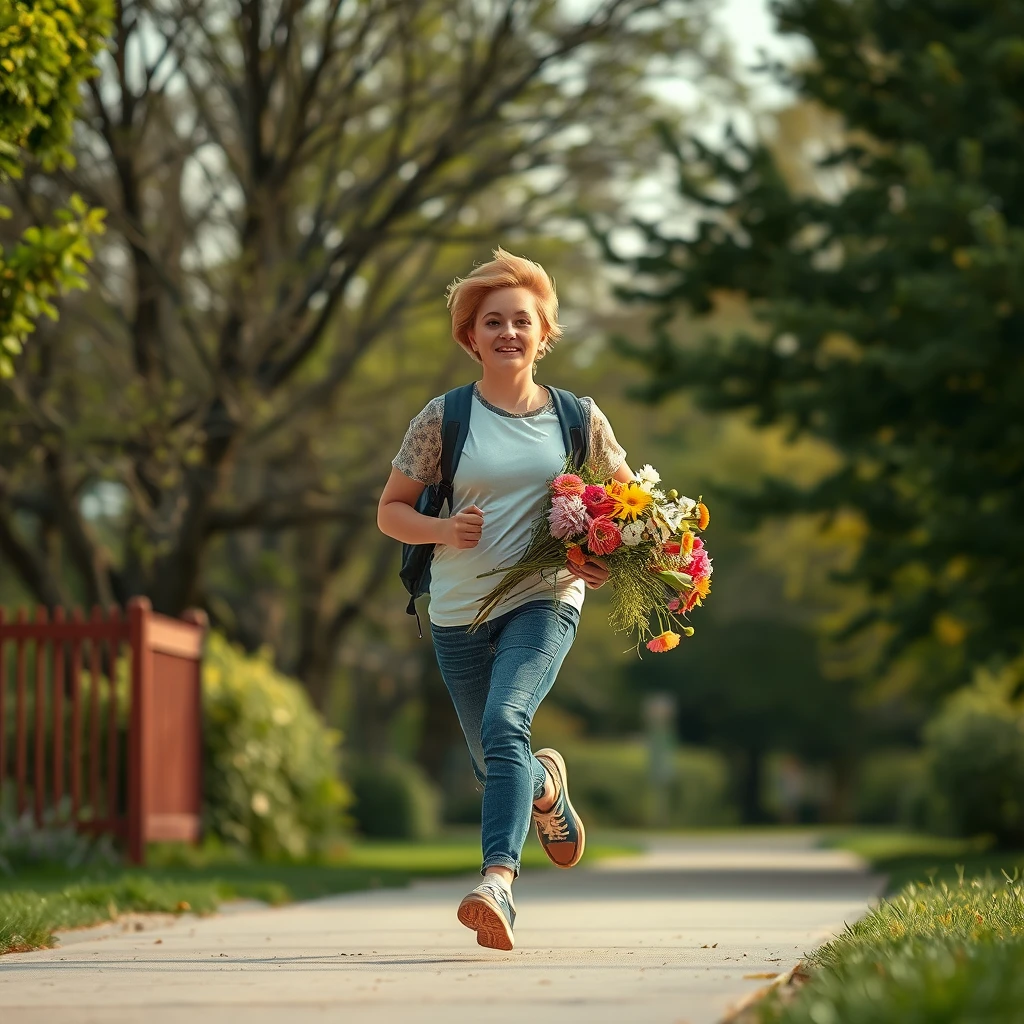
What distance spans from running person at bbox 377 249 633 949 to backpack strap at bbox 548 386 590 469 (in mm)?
29

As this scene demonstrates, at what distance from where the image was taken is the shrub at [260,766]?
1403 cm

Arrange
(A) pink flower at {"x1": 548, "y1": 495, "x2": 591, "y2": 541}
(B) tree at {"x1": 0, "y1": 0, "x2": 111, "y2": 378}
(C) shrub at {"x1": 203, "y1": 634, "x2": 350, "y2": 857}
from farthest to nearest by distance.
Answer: (C) shrub at {"x1": 203, "y1": 634, "x2": 350, "y2": 857} → (B) tree at {"x1": 0, "y1": 0, "x2": 111, "y2": 378} → (A) pink flower at {"x1": 548, "y1": 495, "x2": 591, "y2": 541}

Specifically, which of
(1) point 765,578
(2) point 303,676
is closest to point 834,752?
(1) point 765,578

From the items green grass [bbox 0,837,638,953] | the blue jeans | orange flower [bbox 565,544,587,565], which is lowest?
green grass [bbox 0,837,638,953]

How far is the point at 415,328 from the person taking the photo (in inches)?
926

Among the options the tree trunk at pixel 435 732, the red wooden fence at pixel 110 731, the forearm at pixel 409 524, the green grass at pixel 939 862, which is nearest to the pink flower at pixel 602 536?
the forearm at pixel 409 524

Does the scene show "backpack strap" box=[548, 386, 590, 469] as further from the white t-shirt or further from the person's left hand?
the person's left hand

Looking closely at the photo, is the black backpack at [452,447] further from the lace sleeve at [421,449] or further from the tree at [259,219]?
the tree at [259,219]

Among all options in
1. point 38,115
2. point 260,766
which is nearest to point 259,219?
point 260,766

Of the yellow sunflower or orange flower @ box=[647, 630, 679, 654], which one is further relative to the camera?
orange flower @ box=[647, 630, 679, 654]

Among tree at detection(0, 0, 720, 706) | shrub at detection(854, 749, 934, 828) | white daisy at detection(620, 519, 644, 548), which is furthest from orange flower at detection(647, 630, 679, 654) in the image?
shrub at detection(854, 749, 934, 828)

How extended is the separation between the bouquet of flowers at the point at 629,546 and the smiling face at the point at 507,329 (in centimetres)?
43

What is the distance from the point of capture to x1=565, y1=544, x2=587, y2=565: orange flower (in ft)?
18.3

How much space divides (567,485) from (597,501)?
109 millimetres
